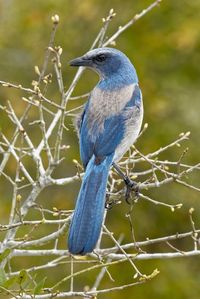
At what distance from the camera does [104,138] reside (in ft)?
20.4

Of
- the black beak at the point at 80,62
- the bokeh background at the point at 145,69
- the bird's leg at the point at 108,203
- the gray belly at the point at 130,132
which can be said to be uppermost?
the black beak at the point at 80,62

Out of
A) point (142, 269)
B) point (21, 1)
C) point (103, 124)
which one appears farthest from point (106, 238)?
point (103, 124)

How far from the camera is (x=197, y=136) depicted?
10102 mm

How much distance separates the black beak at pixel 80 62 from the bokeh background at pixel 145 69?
3446mm

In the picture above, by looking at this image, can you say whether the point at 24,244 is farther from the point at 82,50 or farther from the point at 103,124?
the point at 82,50

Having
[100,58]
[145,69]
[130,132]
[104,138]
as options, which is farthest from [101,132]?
[145,69]

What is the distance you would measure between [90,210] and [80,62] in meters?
1.56

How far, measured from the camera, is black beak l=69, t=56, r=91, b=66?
6511 millimetres

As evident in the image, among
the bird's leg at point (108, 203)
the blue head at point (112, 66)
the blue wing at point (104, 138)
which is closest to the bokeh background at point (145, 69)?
the blue head at point (112, 66)

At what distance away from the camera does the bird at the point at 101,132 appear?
5.25 meters

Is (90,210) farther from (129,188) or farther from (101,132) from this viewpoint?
(101,132)

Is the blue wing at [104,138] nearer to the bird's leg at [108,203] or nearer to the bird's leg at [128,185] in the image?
the bird's leg at [128,185]

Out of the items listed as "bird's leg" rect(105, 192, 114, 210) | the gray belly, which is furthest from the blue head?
"bird's leg" rect(105, 192, 114, 210)

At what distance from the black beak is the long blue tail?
842 millimetres
